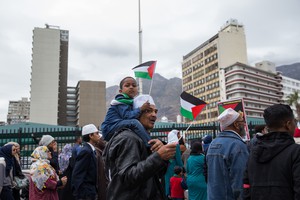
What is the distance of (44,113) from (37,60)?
15909mm

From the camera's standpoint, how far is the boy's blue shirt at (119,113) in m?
2.64

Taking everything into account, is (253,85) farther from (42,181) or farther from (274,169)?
(274,169)

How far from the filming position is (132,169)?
218cm

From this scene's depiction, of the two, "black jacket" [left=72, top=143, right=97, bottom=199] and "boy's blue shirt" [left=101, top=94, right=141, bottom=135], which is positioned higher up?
"boy's blue shirt" [left=101, top=94, right=141, bottom=135]

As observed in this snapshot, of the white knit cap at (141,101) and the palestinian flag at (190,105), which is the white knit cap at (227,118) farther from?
the white knit cap at (141,101)

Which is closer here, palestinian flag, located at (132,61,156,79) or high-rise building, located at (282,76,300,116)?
palestinian flag, located at (132,61,156,79)

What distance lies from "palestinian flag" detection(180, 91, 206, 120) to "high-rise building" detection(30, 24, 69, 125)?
288ft

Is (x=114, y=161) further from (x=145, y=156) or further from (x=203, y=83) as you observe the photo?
(x=203, y=83)

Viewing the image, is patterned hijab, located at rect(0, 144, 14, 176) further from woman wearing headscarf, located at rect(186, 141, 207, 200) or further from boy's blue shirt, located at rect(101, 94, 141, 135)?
boy's blue shirt, located at rect(101, 94, 141, 135)

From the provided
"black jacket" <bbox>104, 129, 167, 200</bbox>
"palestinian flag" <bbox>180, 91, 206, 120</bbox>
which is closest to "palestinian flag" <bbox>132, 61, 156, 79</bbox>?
"palestinian flag" <bbox>180, 91, 206, 120</bbox>

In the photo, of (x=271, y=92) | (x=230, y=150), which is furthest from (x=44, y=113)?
(x=230, y=150)

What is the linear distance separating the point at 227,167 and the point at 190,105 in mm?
1146

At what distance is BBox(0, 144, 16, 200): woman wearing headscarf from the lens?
5840 millimetres

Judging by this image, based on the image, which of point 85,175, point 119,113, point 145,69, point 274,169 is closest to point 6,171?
point 85,175
